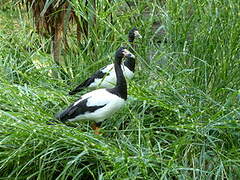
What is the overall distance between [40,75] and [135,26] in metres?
0.66

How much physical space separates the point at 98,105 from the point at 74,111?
121 millimetres

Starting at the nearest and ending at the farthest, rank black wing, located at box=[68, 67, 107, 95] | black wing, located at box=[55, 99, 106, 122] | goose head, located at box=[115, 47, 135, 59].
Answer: black wing, located at box=[55, 99, 106, 122] < goose head, located at box=[115, 47, 135, 59] < black wing, located at box=[68, 67, 107, 95]

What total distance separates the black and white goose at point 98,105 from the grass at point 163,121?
66 millimetres

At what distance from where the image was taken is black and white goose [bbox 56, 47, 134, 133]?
223 cm

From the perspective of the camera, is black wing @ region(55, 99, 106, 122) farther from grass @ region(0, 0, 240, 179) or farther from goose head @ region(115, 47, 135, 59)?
goose head @ region(115, 47, 135, 59)

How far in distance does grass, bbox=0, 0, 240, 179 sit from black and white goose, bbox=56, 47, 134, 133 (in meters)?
0.07

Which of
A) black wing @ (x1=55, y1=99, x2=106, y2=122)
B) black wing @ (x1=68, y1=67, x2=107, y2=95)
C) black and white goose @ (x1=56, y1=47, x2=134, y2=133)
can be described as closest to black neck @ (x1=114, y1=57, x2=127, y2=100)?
black and white goose @ (x1=56, y1=47, x2=134, y2=133)

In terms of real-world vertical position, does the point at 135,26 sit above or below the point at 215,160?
above

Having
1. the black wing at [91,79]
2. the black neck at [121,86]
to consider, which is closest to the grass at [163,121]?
the black neck at [121,86]

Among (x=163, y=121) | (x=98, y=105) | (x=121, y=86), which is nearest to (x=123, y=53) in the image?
(x=121, y=86)

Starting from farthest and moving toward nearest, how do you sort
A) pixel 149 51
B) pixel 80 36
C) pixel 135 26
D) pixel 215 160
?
1. pixel 80 36
2. pixel 135 26
3. pixel 149 51
4. pixel 215 160

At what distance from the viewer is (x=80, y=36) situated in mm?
3553

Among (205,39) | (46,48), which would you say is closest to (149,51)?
(205,39)

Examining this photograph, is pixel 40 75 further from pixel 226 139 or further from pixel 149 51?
pixel 226 139
